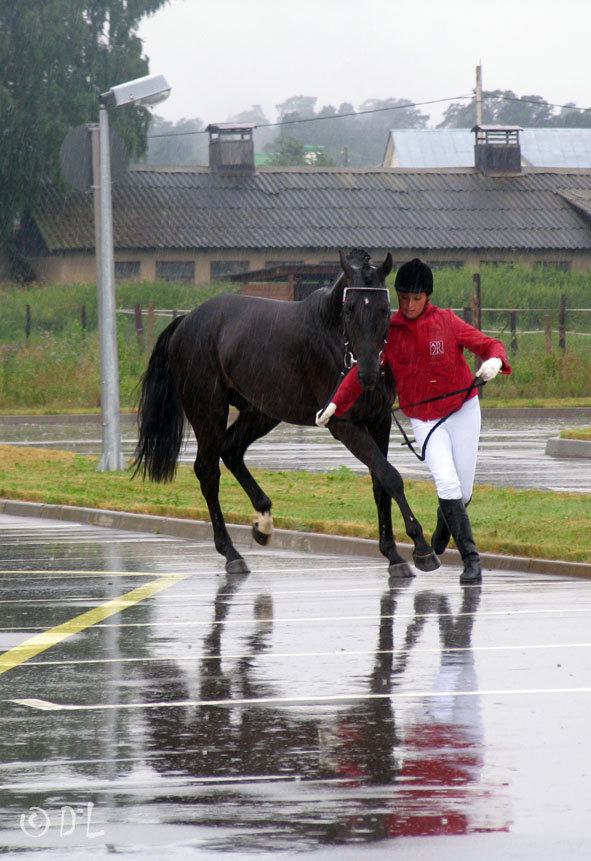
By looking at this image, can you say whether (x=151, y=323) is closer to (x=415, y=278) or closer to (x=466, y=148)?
(x=415, y=278)

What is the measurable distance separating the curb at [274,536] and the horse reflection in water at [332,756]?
123 inches

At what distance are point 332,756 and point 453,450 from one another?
4.61 meters

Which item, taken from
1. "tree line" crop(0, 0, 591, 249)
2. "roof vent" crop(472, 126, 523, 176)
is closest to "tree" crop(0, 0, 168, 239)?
"tree line" crop(0, 0, 591, 249)

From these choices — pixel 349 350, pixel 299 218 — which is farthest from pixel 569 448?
pixel 299 218

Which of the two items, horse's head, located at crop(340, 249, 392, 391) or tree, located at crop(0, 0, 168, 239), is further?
tree, located at crop(0, 0, 168, 239)

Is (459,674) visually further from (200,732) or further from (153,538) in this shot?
(153,538)

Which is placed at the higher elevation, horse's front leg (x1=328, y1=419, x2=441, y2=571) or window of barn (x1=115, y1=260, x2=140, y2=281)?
window of barn (x1=115, y1=260, x2=140, y2=281)

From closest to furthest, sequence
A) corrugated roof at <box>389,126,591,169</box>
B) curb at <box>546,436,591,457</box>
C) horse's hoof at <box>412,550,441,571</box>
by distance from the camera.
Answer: horse's hoof at <box>412,550,441,571</box>
curb at <box>546,436,591,457</box>
corrugated roof at <box>389,126,591,169</box>

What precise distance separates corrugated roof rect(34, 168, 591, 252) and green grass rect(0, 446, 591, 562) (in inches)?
1342

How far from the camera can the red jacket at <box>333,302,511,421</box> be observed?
396 inches

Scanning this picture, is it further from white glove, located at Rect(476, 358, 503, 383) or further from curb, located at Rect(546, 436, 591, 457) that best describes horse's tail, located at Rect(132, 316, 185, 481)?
curb, located at Rect(546, 436, 591, 457)

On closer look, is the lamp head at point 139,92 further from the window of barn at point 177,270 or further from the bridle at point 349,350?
the window of barn at point 177,270

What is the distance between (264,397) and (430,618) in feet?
10.6

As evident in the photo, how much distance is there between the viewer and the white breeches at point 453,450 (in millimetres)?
10047
